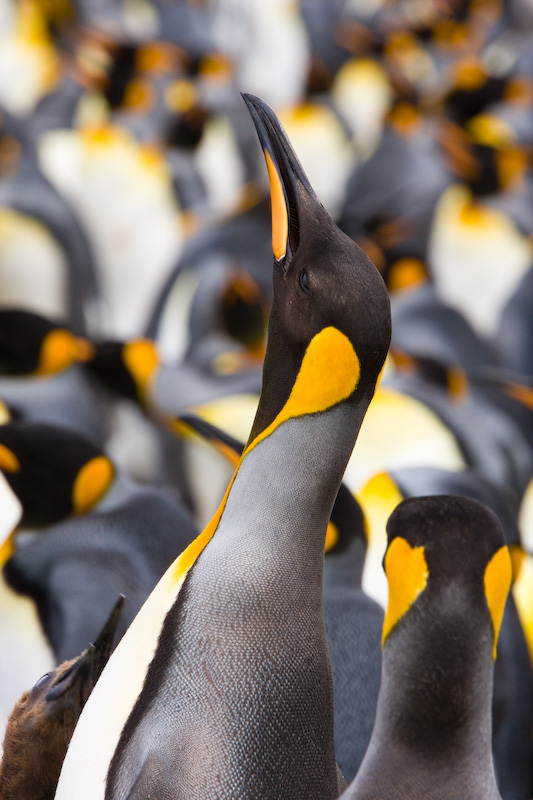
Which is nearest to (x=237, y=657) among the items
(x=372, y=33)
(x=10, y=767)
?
(x=10, y=767)

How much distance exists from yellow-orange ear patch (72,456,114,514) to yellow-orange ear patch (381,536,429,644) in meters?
1.04

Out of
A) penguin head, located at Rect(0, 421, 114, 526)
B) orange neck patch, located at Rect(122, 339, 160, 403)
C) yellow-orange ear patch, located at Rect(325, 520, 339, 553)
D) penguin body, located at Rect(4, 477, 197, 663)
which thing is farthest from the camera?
orange neck patch, located at Rect(122, 339, 160, 403)

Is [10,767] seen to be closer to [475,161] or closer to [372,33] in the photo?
[475,161]

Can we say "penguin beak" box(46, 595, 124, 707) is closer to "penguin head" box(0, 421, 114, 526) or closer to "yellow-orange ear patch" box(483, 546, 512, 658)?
"yellow-orange ear patch" box(483, 546, 512, 658)

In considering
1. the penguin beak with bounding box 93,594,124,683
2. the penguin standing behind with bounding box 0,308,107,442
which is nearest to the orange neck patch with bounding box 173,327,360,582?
the penguin beak with bounding box 93,594,124,683

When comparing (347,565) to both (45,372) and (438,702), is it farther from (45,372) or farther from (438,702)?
(45,372)

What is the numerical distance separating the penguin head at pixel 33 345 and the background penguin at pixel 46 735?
167 centimetres

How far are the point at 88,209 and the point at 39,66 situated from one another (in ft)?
7.59

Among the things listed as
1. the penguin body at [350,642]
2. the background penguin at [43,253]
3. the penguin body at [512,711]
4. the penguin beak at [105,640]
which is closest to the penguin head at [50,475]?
the penguin body at [350,642]

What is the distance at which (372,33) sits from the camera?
8797 mm

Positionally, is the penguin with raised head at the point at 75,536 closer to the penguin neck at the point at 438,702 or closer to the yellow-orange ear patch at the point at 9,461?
the yellow-orange ear patch at the point at 9,461

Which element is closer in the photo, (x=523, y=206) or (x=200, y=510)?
(x=200, y=510)

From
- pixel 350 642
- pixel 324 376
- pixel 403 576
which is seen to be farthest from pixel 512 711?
pixel 324 376

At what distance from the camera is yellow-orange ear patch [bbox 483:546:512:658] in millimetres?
1186
